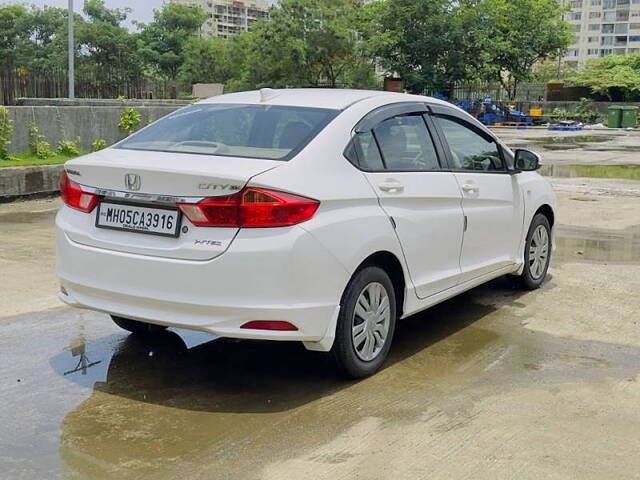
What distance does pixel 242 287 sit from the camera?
396cm

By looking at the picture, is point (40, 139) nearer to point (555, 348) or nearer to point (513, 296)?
point (513, 296)

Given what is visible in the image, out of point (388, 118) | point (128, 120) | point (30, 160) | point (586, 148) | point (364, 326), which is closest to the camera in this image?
point (364, 326)

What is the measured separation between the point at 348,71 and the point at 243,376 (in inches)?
1887

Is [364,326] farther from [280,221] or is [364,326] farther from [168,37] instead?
[168,37]

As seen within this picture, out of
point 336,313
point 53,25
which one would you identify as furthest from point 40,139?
point 53,25

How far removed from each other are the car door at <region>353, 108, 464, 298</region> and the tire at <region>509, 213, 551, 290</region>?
1.38 m

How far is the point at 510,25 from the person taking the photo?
47625 millimetres

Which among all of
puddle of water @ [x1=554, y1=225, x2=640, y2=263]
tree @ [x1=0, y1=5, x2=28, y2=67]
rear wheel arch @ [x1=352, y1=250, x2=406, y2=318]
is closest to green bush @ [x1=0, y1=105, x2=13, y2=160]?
puddle of water @ [x1=554, y1=225, x2=640, y2=263]

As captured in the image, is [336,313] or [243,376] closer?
[336,313]

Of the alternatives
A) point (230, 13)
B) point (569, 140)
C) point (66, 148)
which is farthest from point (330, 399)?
point (230, 13)

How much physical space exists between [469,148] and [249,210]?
7.80 ft

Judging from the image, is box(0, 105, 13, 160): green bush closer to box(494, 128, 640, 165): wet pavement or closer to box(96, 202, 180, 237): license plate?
box(96, 202, 180, 237): license plate

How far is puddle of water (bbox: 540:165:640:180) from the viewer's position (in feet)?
52.4

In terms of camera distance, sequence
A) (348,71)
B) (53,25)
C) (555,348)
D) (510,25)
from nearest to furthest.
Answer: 1. (555,348)
2. (510,25)
3. (348,71)
4. (53,25)
